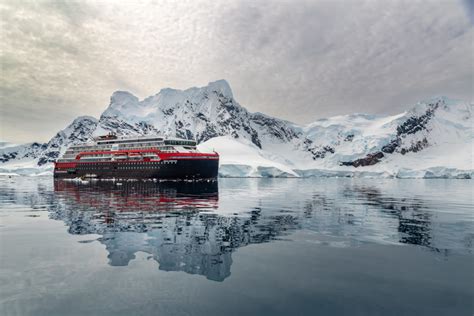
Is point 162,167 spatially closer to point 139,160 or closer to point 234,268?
point 139,160

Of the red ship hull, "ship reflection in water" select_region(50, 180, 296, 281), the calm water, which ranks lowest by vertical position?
the calm water

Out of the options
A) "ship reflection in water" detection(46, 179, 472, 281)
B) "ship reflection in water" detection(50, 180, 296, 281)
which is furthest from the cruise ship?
"ship reflection in water" detection(50, 180, 296, 281)

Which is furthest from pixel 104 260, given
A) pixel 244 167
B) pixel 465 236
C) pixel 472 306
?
pixel 244 167

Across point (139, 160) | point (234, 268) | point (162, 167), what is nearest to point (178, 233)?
point (234, 268)

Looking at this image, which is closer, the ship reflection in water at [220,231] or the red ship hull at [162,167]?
the ship reflection in water at [220,231]

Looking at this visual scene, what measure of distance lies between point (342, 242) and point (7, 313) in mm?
12620

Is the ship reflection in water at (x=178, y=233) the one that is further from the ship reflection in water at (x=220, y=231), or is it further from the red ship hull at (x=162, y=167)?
the red ship hull at (x=162, y=167)

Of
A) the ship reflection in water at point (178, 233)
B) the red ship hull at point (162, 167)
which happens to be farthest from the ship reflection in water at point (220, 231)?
the red ship hull at point (162, 167)

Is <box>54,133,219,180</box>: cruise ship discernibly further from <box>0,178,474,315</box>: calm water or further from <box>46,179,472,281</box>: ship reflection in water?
<box>0,178,474,315</box>: calm water

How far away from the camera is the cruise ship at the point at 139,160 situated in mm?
87250

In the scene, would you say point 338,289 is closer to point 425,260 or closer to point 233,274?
point 233,274

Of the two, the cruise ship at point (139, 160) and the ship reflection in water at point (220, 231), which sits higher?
the cruise ship at point (139, 160)

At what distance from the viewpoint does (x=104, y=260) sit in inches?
465

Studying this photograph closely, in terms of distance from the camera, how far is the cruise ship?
8725 cm
